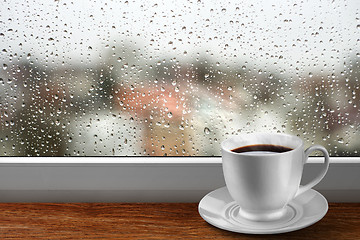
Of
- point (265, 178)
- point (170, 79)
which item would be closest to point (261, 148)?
point (265, 178)

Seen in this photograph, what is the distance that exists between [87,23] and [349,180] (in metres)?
0.53

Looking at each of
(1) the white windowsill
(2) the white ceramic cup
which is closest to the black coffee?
(2) the white ceramic cup

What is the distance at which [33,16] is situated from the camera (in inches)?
29.6

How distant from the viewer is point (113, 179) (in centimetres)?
75

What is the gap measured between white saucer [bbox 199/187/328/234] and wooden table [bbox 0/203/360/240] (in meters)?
→ 0.02

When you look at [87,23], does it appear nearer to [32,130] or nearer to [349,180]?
[32,130]

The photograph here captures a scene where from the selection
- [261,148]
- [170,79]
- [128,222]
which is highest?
[170,79]

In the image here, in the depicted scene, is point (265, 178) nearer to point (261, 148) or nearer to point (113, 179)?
point (261, 148)

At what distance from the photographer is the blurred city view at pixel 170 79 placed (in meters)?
0.74

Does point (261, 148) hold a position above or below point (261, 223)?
above

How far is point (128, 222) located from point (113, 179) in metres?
0.11

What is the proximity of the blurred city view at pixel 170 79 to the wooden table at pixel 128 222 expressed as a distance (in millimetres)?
106

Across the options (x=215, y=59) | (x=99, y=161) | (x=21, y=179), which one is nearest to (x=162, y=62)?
(x=215, y=59)

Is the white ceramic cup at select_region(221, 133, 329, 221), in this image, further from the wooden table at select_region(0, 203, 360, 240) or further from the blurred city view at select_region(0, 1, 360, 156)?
the blurred city view at select_region(0, 1, 360, 156)
